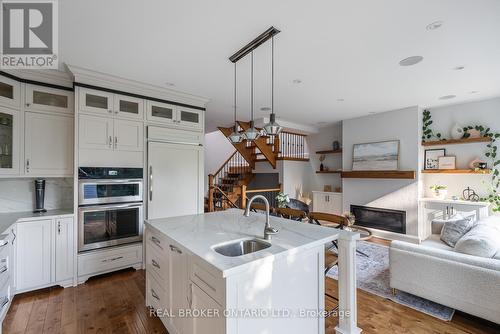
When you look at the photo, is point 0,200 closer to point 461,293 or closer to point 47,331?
point 47,331

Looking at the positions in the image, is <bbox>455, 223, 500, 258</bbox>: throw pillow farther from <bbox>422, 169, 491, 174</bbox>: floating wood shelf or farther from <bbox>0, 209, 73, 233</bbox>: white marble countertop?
<bbox>0, 209, 73, 233</bbox>: white marble countertop

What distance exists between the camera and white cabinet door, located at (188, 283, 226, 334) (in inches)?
51.2

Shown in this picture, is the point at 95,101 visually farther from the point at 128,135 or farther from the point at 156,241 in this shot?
the point at 156,241

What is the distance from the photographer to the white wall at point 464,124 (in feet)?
13.9

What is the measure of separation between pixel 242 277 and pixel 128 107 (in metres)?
3.00

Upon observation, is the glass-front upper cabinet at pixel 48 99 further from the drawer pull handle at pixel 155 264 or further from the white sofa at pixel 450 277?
the white sofa at pixel 450 277

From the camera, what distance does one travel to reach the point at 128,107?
10.9 feet

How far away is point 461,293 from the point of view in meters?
2.15

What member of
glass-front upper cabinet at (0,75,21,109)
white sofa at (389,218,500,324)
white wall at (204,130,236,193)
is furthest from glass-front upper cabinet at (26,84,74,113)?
white wall at (204,130,236,193)

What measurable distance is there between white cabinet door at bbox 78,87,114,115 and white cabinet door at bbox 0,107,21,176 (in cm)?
70

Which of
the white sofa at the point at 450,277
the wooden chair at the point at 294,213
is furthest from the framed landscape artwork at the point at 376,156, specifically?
the wooden chair at the point at 294,213

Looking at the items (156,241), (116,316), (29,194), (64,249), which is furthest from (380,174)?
(29,194)

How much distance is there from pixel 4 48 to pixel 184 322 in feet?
10.2

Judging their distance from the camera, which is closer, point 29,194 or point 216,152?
point 29,194
